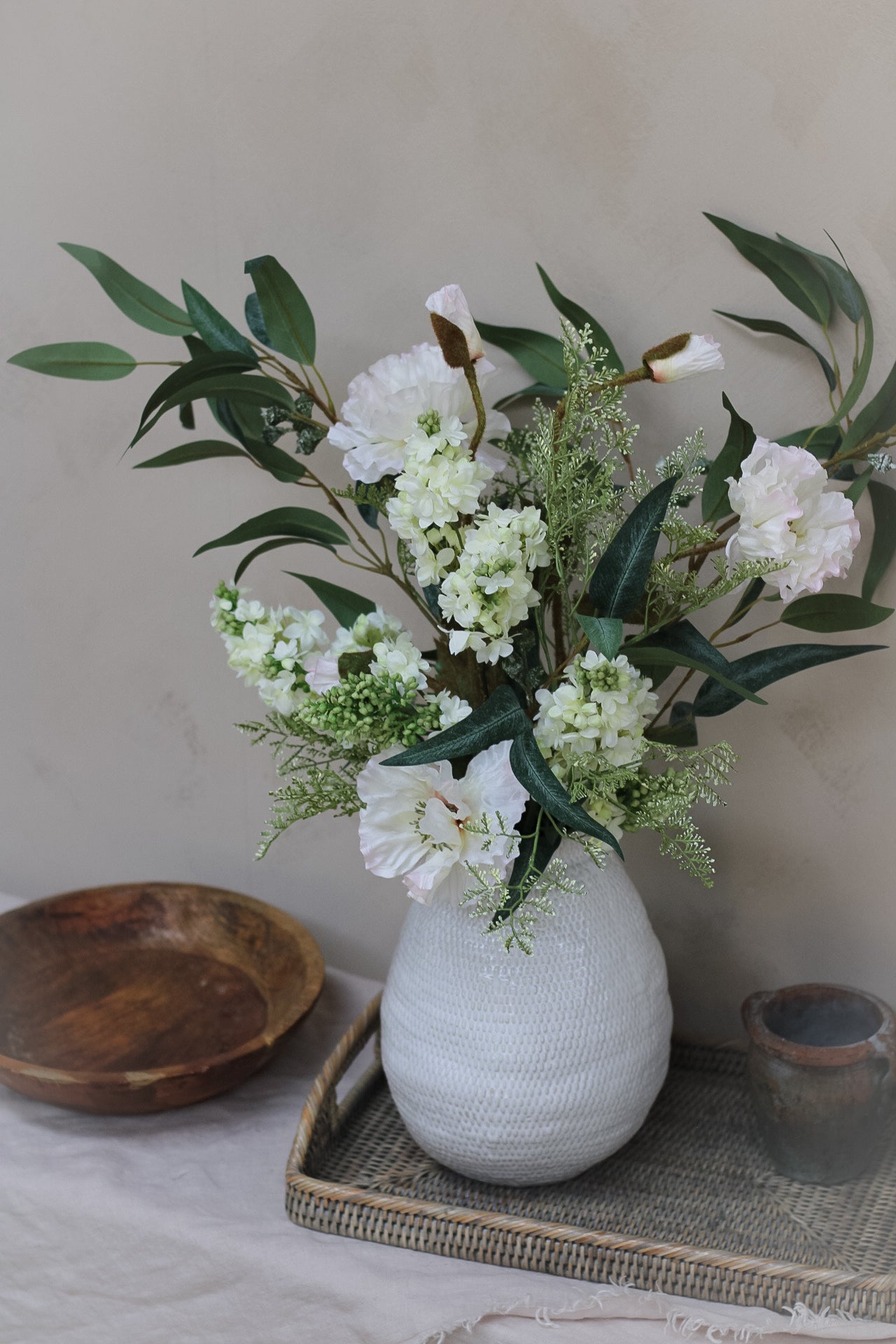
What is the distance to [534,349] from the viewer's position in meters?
0.92

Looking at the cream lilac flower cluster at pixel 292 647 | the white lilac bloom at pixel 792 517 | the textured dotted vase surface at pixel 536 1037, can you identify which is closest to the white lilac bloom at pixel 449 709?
the cream lilac flower cluster at pixel 292 647

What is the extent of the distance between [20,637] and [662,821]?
33.3 inches

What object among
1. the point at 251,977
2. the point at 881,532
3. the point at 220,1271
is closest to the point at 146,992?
the point at 251,977

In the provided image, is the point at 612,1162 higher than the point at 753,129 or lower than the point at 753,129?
lower

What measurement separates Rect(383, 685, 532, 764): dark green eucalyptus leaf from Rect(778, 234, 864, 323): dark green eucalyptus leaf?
1.30 feet

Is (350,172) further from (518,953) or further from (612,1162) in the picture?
(612,1162)

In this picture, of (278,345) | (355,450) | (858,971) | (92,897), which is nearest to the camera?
(355,450)

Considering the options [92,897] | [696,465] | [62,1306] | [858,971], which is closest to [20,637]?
[92,897]

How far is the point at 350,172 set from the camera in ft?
3.30

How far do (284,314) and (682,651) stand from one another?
404mm

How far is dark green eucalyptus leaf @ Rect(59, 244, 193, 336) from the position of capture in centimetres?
90

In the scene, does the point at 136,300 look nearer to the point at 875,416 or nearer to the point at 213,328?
the point at 213,328

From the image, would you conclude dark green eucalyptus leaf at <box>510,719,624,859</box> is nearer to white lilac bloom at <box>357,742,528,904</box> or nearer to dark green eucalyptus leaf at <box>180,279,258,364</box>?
white lilac bloom at <box>357,742,528,904</box>

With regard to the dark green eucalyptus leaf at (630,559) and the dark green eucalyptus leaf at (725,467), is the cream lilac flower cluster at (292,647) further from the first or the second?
the dark green eucalyptus leaf at (725,467)
